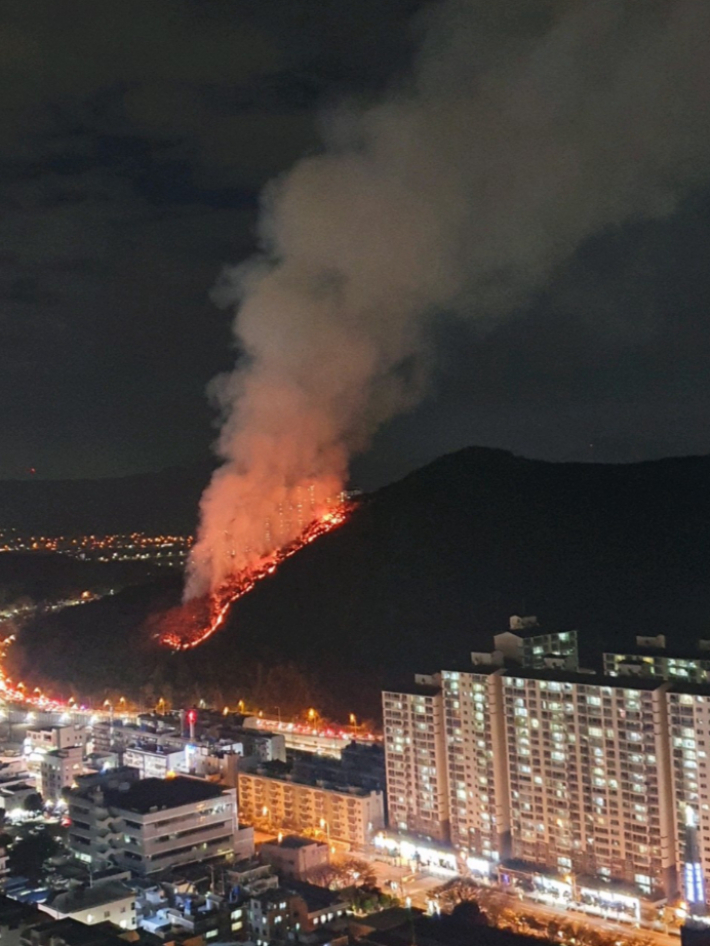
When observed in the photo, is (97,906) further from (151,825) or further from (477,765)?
(477,765)

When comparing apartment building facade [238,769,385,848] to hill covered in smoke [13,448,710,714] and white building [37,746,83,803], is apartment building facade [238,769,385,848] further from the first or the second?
hill covered in smoke [13,448,710,714]

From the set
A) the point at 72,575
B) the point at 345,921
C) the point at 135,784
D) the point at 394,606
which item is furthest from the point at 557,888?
the point at 72,575

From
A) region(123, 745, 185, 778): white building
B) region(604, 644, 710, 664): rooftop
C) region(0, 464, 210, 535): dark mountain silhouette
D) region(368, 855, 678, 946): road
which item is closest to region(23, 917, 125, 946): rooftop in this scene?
region(368, 855, 678, 946): road

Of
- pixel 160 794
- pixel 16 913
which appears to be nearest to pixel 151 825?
pixel 160 794

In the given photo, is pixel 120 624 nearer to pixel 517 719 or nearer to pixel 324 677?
pixel 324 677

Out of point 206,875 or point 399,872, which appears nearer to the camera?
point 206,875

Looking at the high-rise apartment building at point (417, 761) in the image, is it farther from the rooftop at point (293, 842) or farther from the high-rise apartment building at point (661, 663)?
the high-rise apartment building at point (661, 663)

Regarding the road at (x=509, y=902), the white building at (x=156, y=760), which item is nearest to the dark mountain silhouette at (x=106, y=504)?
the white building at (x=156, y=760)
